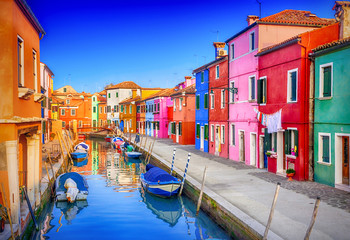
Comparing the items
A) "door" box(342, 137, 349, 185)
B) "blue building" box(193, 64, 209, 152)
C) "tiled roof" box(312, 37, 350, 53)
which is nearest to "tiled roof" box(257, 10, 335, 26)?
"tiled roof" box(312, 37, 350, 53)

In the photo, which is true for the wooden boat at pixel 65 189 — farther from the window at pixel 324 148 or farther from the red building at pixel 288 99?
the window at pixel 324 148

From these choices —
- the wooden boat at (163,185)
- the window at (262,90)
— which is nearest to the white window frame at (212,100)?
the window at (262,90)

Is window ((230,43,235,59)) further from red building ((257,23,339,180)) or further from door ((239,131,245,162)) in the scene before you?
door ((239,131,245,162))

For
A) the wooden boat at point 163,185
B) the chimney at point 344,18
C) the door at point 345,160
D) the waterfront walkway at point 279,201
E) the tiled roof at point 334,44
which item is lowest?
the wooden boat at point 163,185

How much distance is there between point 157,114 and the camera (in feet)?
155

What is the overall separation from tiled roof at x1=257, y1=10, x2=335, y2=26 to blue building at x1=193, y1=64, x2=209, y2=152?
8.86m

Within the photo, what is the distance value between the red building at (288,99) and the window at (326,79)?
A: 0.65m

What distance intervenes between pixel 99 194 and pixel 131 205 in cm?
313

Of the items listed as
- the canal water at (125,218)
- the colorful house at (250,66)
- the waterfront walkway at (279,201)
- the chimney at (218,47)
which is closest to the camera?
the waterfront walkway at (279,201)

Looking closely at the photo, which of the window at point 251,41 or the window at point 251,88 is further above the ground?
the window at point 251,41

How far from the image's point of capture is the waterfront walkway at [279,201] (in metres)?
8.86

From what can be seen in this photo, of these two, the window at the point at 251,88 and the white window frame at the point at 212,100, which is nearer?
the window at the point at 251,88

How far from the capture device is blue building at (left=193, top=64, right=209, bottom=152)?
92.3 feet

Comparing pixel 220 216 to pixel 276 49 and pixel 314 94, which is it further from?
pixel 276 49
